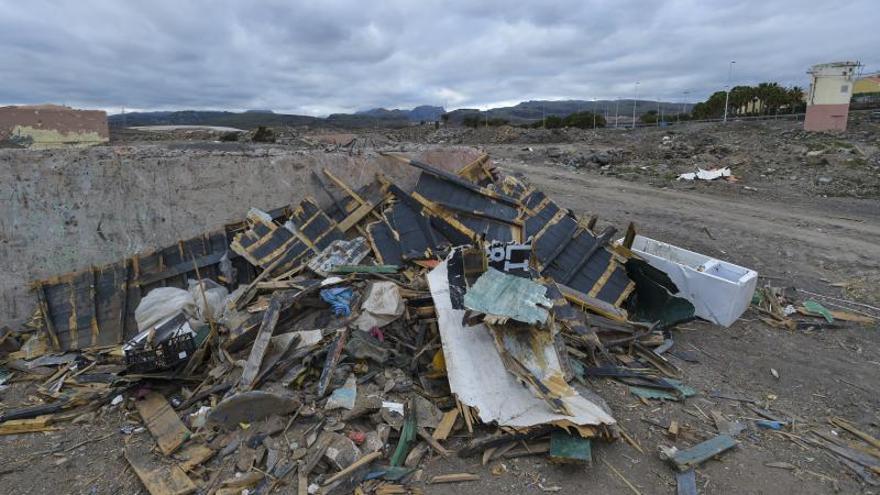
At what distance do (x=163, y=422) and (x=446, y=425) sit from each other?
2.58 metres

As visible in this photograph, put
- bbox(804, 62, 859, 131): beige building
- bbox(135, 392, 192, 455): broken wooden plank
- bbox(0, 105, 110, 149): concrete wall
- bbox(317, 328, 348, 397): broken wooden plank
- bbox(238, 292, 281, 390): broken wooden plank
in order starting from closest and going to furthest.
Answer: bbox(135, 392, 192, 455): broken wooden plank
bbox(317, 328, 348, 397): broken wooden plank
bbox(238, 292, 281, 390): broken wooden plank
bbox(0, 105, 110, 149): concrete wall
bbox(804, 62, 859, 131): beige building

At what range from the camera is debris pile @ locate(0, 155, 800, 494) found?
381 centimetres

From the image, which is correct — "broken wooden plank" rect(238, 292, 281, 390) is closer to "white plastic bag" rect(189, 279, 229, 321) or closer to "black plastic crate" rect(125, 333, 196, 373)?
"black plastic crate" rect(125, 333, 196, 373)

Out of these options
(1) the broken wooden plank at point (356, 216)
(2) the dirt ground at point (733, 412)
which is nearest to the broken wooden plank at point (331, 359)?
(2) the dirt ground at point (733, 412)

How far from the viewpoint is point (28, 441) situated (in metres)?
4.35

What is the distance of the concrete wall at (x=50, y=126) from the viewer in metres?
17.3

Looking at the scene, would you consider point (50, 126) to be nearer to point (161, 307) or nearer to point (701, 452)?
point (161, 307)

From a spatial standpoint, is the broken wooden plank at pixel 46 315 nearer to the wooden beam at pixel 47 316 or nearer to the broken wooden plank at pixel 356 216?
the wooden beam at pixel 47 316

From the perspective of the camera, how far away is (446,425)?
13.1 ft

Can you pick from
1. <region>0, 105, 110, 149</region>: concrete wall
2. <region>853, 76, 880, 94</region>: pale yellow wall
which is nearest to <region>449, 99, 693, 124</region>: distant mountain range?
<region>853, 76, 880, 94</region>: pale yellow wall

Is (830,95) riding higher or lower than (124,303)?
higher

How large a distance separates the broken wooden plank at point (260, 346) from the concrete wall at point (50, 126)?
1550cm

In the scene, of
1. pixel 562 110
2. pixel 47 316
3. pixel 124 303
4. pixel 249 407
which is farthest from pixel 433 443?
pixel 562 110

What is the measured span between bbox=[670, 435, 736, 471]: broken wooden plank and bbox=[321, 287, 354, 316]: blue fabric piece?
133 inches
